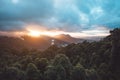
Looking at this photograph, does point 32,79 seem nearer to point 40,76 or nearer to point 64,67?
point 40,76

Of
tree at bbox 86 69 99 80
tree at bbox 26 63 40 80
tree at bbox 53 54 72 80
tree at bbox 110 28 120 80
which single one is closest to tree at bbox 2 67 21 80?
tree at bbox 26 63 40 80

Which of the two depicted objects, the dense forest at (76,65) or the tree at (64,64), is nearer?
the dense forest at (76,65)

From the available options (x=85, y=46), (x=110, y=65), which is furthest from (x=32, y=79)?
(x=85, y=46)

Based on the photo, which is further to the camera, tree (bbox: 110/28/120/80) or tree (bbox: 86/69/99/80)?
tree (bbox: 110/28/120/80)

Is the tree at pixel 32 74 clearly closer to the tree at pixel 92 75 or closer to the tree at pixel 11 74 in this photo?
the tree at pixel 11 74

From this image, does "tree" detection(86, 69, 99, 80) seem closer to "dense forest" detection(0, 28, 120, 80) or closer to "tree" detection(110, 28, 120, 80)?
"dense forest" detection(0, 28, 120, 80)

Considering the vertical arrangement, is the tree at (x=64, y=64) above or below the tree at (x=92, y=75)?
above

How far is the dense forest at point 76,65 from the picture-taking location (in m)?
47.4

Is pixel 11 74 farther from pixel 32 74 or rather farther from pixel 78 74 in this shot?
pixel 78 74

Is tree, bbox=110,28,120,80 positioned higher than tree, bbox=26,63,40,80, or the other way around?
tree, bbox=110,28,120,80

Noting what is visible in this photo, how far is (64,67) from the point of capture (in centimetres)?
4884

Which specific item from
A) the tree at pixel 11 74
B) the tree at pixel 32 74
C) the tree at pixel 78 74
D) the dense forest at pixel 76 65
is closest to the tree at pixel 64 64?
the dense forest at pixel 76 65

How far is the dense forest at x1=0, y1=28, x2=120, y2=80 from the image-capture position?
47406mm

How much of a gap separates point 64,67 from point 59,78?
3450mm
